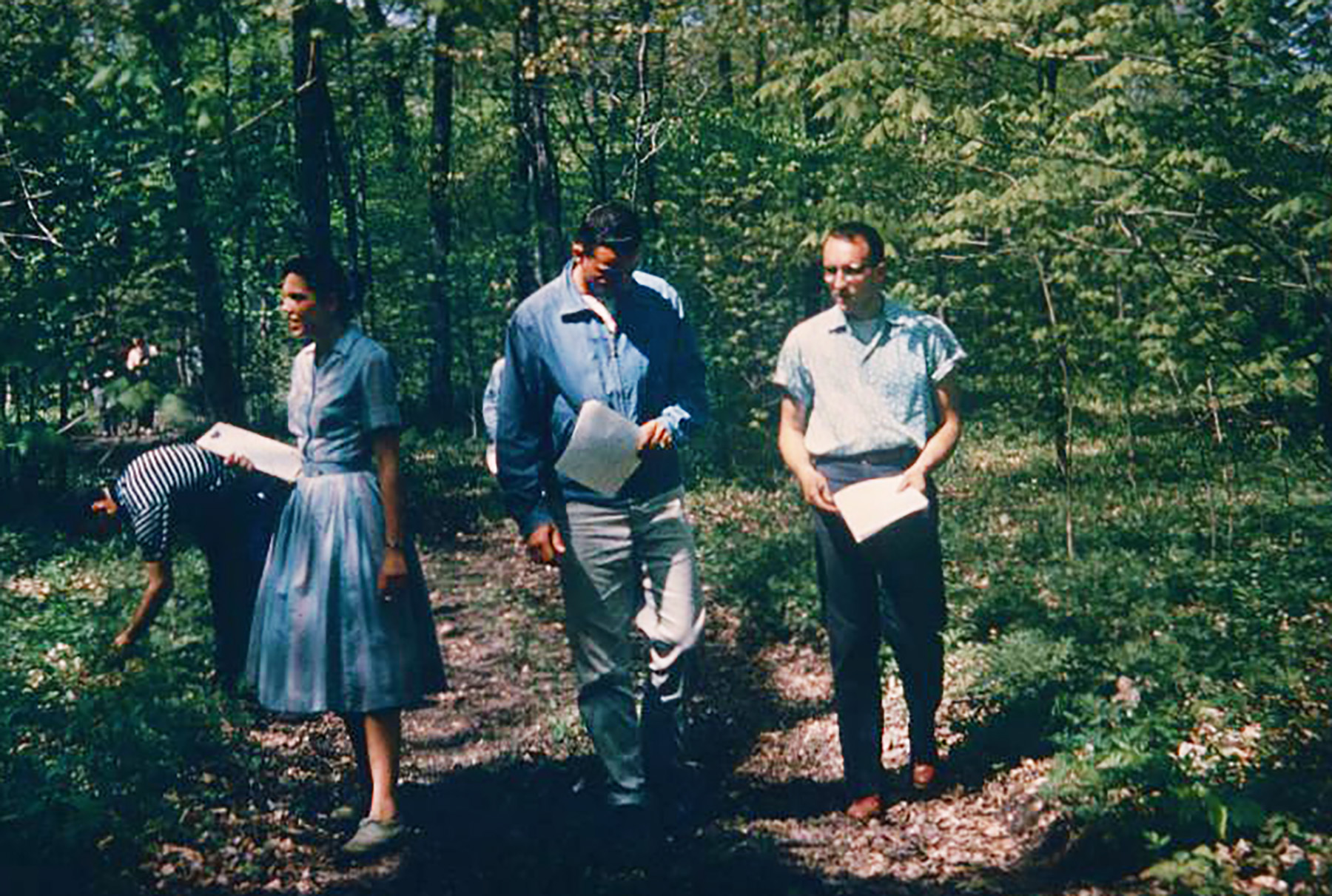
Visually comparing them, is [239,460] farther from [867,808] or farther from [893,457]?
[867,808]

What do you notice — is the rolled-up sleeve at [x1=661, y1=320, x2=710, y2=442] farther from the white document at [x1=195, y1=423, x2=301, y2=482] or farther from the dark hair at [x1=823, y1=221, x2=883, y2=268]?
the white document at [x1=195, y1=423, x2=301, y2=482]

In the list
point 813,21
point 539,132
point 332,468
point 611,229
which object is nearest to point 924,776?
point 611,229

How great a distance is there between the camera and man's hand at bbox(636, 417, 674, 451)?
14.3ft

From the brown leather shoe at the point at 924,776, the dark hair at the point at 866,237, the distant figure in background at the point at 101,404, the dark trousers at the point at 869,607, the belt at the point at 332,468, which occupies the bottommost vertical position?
the brown leather shoe at the point at 924,776

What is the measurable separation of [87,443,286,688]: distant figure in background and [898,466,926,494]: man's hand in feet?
12.1

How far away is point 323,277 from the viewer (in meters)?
4.39

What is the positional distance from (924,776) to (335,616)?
2.51 metres

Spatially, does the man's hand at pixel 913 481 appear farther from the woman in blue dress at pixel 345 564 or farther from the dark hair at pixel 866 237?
the woman in blue dress at pixel 345 564

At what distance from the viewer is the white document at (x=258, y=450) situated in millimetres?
4895

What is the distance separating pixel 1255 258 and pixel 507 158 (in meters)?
Answer: 16.6

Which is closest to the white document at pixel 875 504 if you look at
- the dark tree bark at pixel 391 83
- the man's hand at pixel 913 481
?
the man's hand at pixel 913 481

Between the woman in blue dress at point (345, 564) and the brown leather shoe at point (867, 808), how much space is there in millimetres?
1787

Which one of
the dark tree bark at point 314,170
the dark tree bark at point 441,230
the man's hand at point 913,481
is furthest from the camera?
the dark tree bark at point 441,230

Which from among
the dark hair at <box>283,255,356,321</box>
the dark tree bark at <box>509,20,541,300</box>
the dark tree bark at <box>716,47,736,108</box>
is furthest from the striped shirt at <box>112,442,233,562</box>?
the dark tree bark at <box>509,20,541,300</box>
